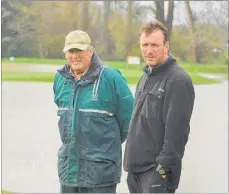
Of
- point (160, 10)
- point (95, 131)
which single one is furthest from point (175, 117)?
point (160, 10)

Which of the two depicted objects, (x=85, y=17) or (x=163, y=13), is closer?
(x=163, y=13)

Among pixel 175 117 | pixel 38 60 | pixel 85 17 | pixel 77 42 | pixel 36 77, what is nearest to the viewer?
pixel 175 117

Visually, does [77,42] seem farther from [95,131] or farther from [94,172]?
[94,172]

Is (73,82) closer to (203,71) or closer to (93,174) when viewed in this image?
(93,174)

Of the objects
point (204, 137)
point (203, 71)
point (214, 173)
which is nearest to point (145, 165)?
point (214, 173)

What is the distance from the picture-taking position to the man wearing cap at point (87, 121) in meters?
2.15

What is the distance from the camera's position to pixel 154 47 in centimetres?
201

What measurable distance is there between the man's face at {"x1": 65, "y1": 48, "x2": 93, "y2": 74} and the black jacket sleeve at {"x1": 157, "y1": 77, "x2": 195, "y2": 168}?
0.43m

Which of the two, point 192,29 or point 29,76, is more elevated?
point 192,29

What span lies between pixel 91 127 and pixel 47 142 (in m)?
2.97

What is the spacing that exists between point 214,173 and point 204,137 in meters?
0.84

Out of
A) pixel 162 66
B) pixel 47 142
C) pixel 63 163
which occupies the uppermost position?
pixel 162 66

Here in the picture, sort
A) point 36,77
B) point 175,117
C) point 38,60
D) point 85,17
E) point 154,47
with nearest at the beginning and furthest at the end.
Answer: point 175,117, point 154,47, point 38,60, point 85,17, point 36,77

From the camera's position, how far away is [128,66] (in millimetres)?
5250
